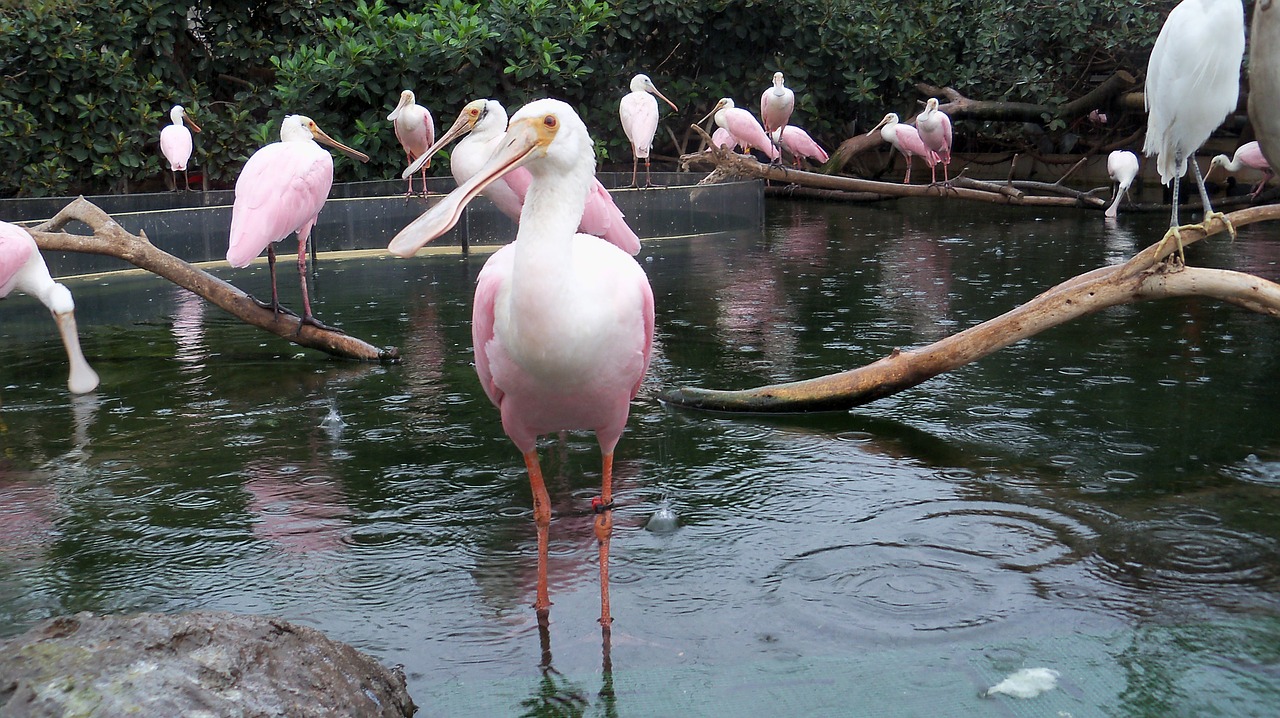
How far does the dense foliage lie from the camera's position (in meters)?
14.6

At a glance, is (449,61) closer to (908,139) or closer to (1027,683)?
(908,139)

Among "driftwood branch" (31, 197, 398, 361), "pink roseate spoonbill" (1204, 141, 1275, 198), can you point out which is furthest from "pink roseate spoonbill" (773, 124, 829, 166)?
"driftwood branch" (31, 197, 398, 361)

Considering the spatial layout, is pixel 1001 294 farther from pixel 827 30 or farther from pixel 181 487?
pixel 827 30

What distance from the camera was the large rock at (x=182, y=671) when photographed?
221cm

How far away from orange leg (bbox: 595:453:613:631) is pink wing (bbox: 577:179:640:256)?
7.88ft

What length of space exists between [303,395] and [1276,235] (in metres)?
10.6

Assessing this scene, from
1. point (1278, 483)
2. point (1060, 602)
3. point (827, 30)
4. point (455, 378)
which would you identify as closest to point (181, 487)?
point (455, 378)

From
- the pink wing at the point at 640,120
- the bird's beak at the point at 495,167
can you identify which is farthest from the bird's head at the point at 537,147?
the pink wing at the point at 640,120

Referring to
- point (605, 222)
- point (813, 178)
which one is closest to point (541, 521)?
point (605, 222)

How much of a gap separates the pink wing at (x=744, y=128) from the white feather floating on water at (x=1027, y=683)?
13047 mm

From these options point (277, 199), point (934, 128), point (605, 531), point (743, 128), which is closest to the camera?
point (605, 531)

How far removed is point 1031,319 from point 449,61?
11.4 metres

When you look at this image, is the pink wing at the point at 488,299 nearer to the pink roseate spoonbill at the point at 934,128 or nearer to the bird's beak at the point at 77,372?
the bird's beak at the point at 77,372

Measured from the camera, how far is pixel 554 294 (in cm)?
282
